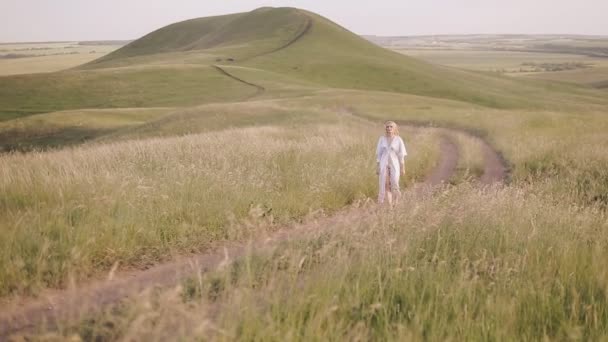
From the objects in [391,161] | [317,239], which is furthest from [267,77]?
[317,239]

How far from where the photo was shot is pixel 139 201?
326 inches

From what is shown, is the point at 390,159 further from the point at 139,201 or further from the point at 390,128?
the point at 139,201

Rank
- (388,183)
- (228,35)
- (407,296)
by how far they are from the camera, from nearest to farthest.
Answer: (407,296), (388,183), (228,35)

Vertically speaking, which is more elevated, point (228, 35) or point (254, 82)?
point (228, 35)

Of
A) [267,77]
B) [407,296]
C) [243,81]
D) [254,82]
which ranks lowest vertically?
[407,296]

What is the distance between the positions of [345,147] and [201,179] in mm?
8131

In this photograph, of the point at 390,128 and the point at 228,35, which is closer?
the point at 390,128

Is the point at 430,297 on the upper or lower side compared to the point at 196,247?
upper

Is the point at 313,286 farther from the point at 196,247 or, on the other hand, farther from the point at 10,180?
the point at 10,180

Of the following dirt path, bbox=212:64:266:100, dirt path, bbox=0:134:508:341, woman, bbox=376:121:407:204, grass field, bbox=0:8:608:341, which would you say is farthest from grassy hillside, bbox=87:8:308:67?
dirt path, bbox=0:134:508:341

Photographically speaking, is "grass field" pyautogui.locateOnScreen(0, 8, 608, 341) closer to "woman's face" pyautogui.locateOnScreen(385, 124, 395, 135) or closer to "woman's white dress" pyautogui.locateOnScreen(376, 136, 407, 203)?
"woman's white dress" pyautogui.locateOnScreen(376, 136, 407, 203)

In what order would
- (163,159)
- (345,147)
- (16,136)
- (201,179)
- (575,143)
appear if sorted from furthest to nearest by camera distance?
(16,136), (575,143), (345,147), (163,159), (201,179)

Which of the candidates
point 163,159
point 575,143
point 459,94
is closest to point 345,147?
point 163,159

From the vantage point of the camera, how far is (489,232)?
6148 millimetres
